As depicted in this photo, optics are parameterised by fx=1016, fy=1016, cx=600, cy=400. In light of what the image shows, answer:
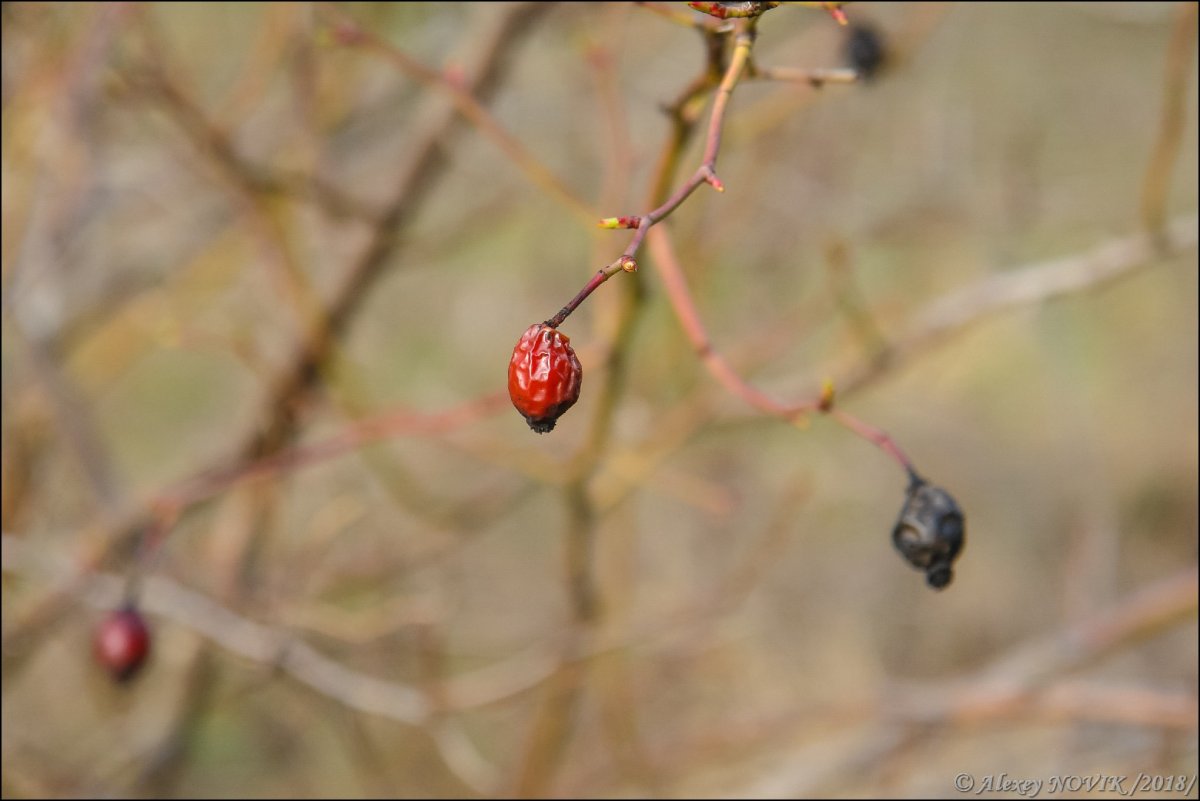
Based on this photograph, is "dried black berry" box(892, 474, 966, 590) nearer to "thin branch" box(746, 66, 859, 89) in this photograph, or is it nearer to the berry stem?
the berry stem

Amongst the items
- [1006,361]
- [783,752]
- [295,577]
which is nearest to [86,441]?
[295,577]

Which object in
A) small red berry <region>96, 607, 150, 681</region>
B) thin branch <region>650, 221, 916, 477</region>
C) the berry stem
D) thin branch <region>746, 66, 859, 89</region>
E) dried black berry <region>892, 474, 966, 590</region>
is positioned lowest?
dried black berry <region>892, 474, 966, 590</region>

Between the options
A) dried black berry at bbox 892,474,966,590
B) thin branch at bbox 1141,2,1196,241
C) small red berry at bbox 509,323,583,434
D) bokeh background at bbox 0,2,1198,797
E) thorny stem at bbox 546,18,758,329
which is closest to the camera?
thorny stem at bbox 546,18,758,329

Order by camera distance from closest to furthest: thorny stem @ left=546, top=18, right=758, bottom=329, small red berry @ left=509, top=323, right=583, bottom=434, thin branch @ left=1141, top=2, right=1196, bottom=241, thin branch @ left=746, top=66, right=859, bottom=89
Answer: thorny stem @ left=546, top=18, right=758, bottom=329 → small red berry @ left=509, top=323, right=583, bottom=434 → thin branch @ left=746, top=66, right=859, bottom=89 → thin branch @ left=1141, top=2, right=1196, bottom=241

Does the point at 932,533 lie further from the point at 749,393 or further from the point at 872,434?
the point at 749,393

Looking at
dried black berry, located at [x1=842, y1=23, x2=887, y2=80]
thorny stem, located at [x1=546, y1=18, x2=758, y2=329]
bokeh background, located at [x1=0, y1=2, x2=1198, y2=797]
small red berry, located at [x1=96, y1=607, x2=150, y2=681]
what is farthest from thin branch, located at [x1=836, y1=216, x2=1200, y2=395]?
small red berry, located at [x1=96, y1=607, x2=150, y2=681]

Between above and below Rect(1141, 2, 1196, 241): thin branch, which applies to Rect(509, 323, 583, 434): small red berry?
below

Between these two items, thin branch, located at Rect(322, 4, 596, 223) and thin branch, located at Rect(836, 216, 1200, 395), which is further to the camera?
thin branch, located at Rect(836, 216, 1200, 395)

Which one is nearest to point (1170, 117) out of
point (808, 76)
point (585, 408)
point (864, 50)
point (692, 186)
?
point (864, 50)
